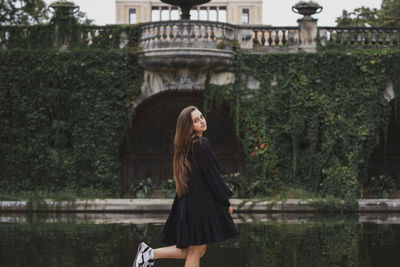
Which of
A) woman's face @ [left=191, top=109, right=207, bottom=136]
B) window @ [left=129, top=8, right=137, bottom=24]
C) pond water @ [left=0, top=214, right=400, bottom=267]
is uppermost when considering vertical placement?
window @ [left=129, top=8, right=137, bottom=24]

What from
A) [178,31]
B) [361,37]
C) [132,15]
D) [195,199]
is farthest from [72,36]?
[132,15]

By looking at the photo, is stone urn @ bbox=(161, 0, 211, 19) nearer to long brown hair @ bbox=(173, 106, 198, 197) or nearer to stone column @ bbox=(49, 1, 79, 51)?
stone column @ bbox=(49, 1, 79, 51)

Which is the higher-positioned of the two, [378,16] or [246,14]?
[246,14]

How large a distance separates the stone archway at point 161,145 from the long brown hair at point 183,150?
14841 mm

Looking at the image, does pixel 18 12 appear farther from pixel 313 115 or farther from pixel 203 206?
pixel 203 206

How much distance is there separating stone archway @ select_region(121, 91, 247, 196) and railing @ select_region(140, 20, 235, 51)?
3.75 metres

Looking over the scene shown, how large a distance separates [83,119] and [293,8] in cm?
701

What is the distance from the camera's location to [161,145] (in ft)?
71.8

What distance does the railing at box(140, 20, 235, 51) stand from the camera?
1780 cm

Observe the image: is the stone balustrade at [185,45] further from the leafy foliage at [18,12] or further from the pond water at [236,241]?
the leafy foliage at [18,12]

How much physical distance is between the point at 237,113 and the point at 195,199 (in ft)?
40.2

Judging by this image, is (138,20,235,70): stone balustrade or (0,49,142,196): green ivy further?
(0,49,142,196): green ivy

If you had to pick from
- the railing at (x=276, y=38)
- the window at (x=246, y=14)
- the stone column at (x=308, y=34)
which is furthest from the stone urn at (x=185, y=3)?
the window at (x=246, y=14)

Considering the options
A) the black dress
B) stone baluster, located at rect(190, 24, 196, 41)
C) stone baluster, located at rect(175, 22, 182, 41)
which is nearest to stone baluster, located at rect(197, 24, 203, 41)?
stone baluster, located at rect(190, 24, 196, 41)
